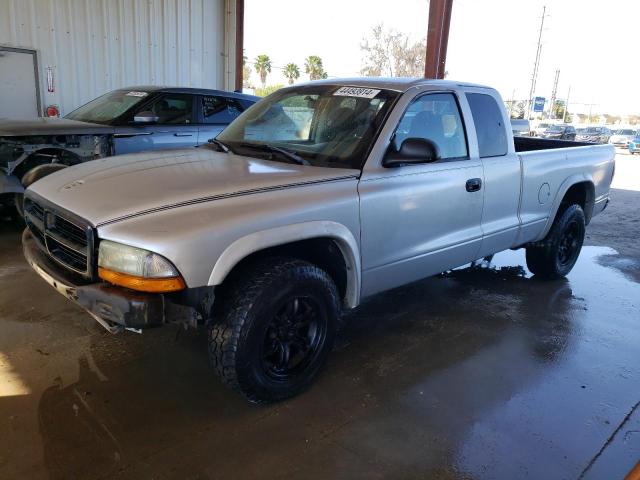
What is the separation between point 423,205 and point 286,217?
1.14 m

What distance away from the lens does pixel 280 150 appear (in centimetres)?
327

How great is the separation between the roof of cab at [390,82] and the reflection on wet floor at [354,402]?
1.80m

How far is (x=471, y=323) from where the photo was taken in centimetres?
411

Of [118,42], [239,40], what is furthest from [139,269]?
[239,40]

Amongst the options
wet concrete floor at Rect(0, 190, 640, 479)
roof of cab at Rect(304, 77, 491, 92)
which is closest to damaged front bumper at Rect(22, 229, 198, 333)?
wet concrete floor at Rect(0, 190, 640, 479)

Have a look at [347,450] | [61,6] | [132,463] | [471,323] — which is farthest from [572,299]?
[61,6]

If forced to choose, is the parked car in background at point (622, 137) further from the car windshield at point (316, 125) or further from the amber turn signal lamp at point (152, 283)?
the amber turn signal lamp at point (152, 283)

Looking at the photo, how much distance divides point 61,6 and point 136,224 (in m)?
8.11

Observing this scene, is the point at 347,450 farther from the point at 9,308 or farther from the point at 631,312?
the point at 631,312

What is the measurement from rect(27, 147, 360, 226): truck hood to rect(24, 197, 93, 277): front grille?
0.08 meters

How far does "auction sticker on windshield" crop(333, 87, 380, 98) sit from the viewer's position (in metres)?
3.44

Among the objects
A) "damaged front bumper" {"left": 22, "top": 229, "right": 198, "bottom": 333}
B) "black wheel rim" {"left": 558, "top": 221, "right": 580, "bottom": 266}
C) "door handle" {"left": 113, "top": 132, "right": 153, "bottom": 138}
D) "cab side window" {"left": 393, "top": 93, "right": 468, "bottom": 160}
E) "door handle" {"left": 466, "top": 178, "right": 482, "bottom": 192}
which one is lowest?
"black wheel rim" {"left": 558, "top": 221, "right": 580, "bottom": 266}

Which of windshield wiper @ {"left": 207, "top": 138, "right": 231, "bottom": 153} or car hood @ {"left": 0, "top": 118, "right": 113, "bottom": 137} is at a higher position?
windshield wiper @ {"left": 207, "top": 138, "right": 231, "bottom": 153}

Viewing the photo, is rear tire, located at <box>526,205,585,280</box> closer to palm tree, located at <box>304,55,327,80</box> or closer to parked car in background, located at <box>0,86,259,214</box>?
parked car in background, located at <box>0,86,259,214</box>
